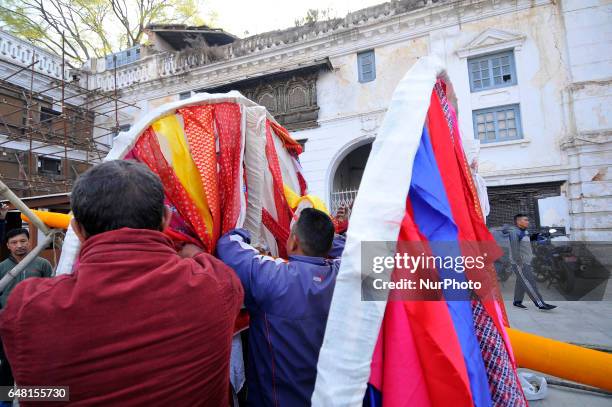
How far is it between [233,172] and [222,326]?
73cm

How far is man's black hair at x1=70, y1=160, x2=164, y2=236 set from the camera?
3.24ft

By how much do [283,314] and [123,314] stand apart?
622 millimetres

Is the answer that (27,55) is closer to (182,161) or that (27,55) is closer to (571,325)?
(182,161)

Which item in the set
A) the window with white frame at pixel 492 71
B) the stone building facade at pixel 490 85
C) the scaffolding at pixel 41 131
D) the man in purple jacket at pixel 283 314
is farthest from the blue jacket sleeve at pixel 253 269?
the scaffolding at pixel 41 131

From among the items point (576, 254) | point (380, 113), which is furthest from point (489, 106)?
point (576, 254)

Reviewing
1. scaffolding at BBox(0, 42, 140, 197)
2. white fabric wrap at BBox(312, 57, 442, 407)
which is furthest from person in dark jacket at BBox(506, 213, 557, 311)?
scaffolding at BBox(0, 42, 140, 197)

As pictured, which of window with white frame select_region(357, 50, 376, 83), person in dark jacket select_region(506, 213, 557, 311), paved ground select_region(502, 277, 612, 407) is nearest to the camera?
paved ground select_region(502, 277, 612, 407)

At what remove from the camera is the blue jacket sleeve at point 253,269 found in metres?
1.30

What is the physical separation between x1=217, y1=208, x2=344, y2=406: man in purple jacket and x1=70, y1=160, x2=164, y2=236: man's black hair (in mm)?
397

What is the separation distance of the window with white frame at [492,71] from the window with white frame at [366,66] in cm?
286

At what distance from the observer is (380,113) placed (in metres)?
10.8

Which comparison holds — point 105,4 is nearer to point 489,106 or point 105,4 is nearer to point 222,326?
point 489,106

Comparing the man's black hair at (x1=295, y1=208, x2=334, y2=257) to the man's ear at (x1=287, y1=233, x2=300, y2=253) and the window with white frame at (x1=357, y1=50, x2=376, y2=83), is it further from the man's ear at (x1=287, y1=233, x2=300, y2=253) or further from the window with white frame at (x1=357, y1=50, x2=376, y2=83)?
the window with white frame at (x1=357, y1=50, x2=376, y2=83)

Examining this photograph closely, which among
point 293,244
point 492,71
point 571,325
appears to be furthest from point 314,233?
point 492,71
